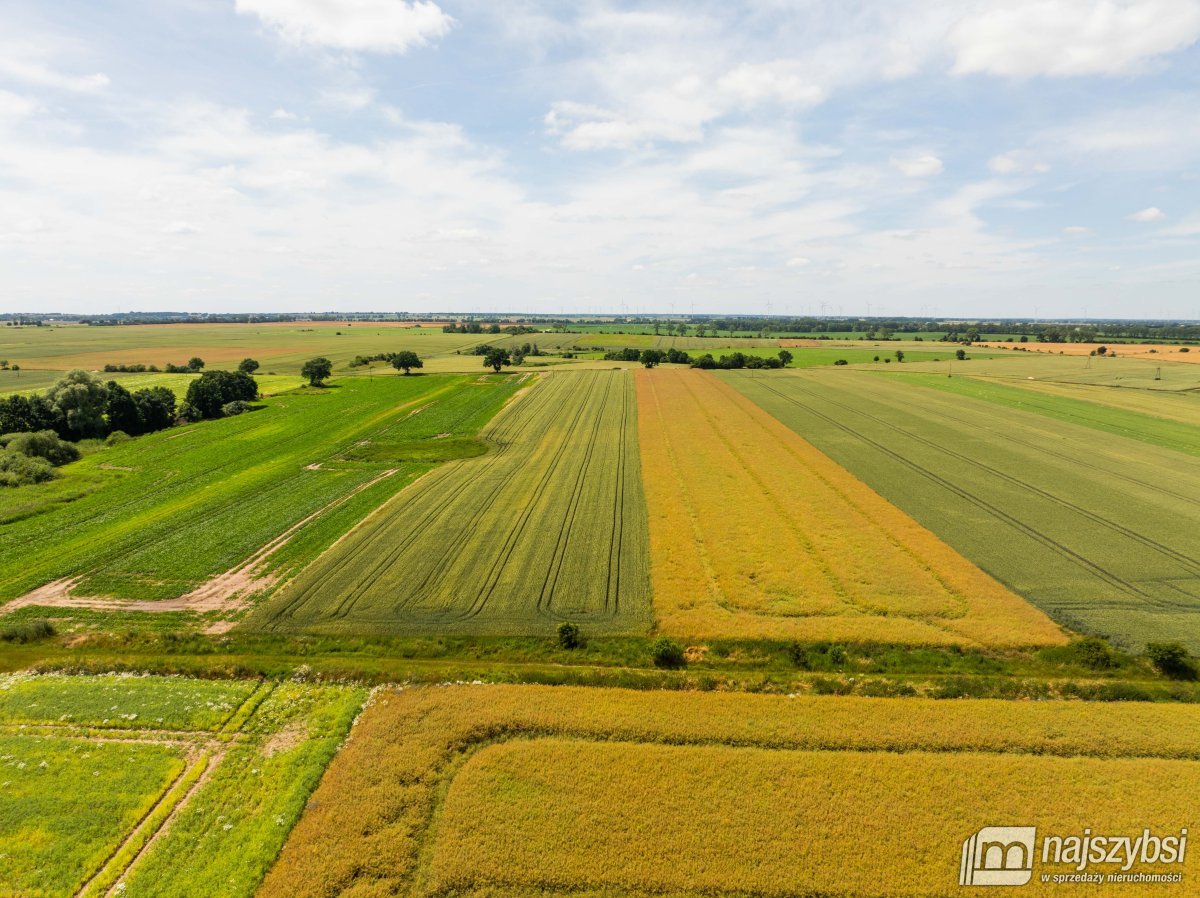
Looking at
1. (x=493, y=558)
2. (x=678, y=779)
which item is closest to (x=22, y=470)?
(x=493, y=558)

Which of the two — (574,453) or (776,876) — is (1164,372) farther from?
(776,876)

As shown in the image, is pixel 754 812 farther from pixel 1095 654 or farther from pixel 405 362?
pixel 405 362

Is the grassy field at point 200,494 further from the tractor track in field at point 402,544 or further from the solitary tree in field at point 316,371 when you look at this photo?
the solitary tree in field at point 316,371

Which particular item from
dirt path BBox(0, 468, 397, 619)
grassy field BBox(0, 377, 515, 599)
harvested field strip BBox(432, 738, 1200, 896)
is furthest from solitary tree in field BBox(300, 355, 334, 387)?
harvested field strip BBox(432, 738, 1200, 896)

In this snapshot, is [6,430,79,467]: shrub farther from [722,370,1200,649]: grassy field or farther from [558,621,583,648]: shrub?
[722,370,1200,649]: grassy field

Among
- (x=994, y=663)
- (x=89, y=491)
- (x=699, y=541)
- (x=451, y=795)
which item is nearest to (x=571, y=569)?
(x=699, y=541)

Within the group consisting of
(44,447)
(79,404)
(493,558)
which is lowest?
(493,558)
